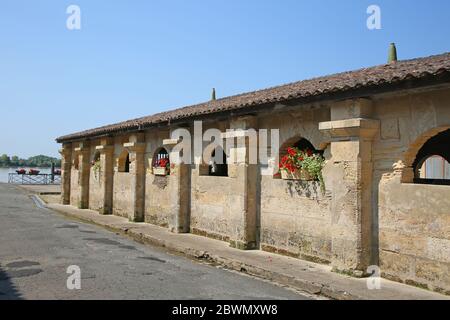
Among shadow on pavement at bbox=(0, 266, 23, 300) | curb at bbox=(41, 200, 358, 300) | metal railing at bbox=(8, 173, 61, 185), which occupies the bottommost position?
curb at bbox=(41, 200, 358, 300)

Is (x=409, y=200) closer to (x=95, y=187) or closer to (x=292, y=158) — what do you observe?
(x=292, y=158)

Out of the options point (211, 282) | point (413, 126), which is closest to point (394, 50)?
point (413, 126)

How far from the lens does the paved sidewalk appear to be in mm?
5703

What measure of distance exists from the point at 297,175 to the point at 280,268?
191cm

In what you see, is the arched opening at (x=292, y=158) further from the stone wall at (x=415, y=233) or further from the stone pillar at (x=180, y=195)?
the stone pillar at (x=180, y=195)

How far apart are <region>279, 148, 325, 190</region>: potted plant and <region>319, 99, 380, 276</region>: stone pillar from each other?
29.4 inches

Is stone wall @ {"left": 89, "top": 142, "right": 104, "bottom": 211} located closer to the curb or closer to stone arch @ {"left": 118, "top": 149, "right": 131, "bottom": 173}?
stone arch @ {"left": 118, "top": 149, "right": 131, "bottom": 173}

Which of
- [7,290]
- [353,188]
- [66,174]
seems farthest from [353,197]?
[66,174]

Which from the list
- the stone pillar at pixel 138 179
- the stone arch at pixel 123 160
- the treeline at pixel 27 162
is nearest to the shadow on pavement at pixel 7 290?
the stone pillar at pixel 138 179

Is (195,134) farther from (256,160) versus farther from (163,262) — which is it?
(163,262)

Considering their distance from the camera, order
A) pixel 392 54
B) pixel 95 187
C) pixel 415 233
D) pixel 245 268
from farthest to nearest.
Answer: pixel 95 187, pixel 392 54, pixel 245 268, pixel 415 233

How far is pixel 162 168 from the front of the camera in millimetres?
12836

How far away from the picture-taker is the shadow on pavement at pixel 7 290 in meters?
5.41

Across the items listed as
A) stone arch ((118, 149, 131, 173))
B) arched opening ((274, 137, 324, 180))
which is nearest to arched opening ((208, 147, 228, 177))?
arched opening ((274, 137, 324, 180))
